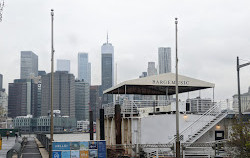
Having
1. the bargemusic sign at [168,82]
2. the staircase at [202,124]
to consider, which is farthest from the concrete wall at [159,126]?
the bargemusic sign at [168,82]


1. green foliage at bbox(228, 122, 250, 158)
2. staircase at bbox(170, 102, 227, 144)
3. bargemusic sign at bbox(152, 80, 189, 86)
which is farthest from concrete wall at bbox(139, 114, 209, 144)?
green foliage at bbox(228, 122, 250, 158)

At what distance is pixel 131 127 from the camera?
118 feet

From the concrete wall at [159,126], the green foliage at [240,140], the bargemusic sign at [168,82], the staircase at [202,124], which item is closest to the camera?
the green foliage at [240,140]

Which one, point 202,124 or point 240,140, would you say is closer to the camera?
point 240,140

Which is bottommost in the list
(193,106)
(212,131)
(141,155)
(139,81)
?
(141,155)

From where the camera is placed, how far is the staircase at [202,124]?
108ft

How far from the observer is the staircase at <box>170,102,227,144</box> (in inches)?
1301

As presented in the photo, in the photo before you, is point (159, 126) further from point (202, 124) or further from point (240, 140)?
point (240, 140)

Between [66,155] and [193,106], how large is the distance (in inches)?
669

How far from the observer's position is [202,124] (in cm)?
3428

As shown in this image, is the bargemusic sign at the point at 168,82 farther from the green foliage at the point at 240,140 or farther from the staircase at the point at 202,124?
the green foliage at the point at 240,140

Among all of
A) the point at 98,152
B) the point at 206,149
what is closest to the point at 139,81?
the point at 206,149

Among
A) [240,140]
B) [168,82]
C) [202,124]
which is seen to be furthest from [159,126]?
[240,140]

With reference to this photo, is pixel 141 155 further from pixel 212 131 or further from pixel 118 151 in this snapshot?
pixel 212 131
